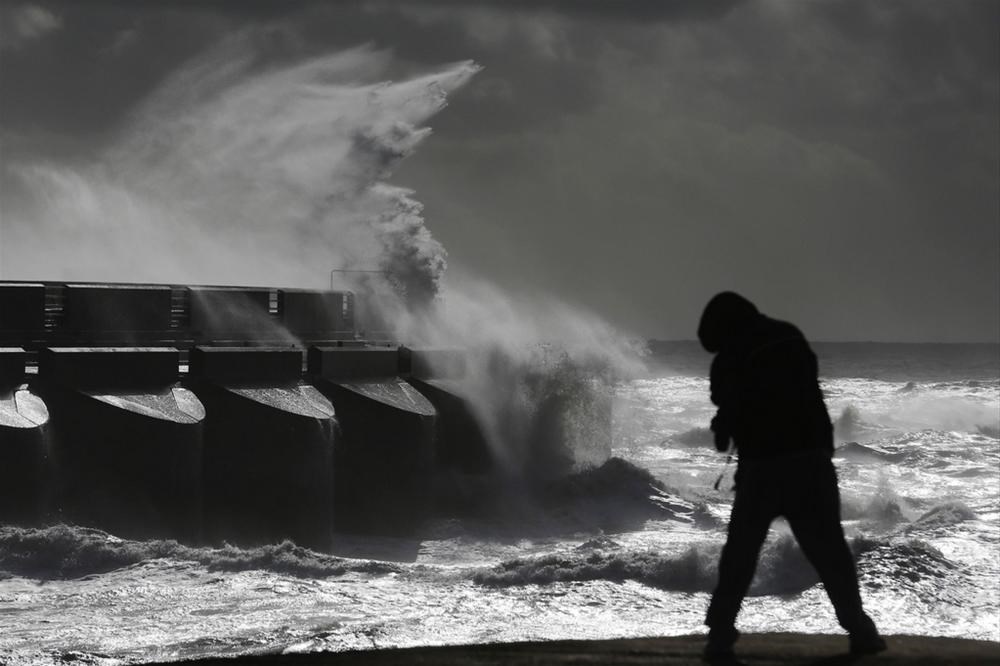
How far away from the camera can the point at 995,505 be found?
2088cm

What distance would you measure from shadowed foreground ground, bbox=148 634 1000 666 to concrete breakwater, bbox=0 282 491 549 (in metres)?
8.89

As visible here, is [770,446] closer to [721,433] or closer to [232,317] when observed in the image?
[721,433]

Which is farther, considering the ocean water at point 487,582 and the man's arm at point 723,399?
the ocean water at point 487,582

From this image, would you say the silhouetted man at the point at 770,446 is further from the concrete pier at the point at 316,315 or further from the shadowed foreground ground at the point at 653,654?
the concrete pier at the point at 316,315

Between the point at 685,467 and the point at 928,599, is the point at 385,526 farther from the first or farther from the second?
the point at 685,467

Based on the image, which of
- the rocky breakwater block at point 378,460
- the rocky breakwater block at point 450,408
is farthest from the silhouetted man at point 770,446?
the rocky breakwater block at point 450,408

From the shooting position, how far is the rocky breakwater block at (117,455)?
1446cm

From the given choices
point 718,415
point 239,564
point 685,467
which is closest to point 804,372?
point 718,415

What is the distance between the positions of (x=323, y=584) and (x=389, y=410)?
4.61 meters

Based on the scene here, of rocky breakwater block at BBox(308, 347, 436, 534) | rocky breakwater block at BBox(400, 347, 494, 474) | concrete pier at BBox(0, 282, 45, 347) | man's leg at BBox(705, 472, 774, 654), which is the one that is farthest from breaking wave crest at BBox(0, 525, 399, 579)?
man's leg at BBox(705, 472, 774, 654)

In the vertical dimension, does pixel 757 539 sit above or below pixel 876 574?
above

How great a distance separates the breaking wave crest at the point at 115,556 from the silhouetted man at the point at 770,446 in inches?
343

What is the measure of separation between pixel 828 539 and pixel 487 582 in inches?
309

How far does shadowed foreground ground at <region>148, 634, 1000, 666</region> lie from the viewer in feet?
18.0
